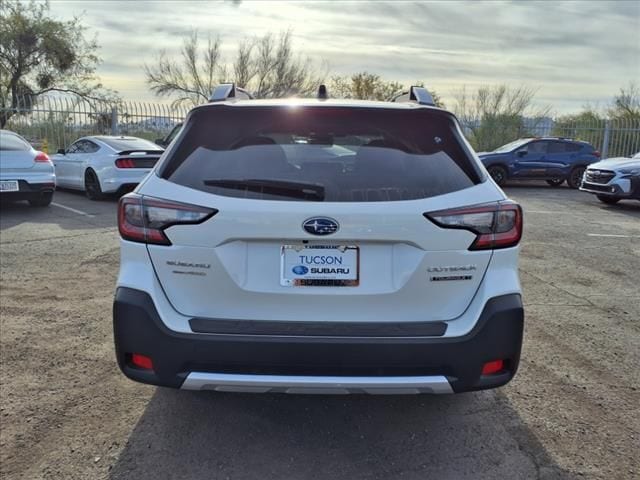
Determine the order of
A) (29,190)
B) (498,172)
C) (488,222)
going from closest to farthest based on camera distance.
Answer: (488,222), (29,190), (498,172)

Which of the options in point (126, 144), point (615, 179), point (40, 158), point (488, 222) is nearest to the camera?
point (488, 222)

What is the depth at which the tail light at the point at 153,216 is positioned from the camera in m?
2.41

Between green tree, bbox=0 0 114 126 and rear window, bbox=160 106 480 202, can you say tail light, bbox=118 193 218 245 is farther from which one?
green tree, bbox=0 0 114 126

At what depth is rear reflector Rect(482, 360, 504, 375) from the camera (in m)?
→ 2.48

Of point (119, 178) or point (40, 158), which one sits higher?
point (40, 158)

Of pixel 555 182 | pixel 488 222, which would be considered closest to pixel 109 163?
pixel 488 222

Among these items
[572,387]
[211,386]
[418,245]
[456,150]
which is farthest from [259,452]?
[572,387]

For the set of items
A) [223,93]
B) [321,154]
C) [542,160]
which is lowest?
[542,160]

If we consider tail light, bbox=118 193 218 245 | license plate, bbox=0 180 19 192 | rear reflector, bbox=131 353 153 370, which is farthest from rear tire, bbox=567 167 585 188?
rear reflector, bbox=131 353 153 370

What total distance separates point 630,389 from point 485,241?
6.21 feet

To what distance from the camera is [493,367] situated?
2506 mm

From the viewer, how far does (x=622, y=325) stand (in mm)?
4633

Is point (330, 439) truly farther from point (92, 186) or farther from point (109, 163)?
point (92, 186)

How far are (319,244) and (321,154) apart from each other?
0.54 meters
